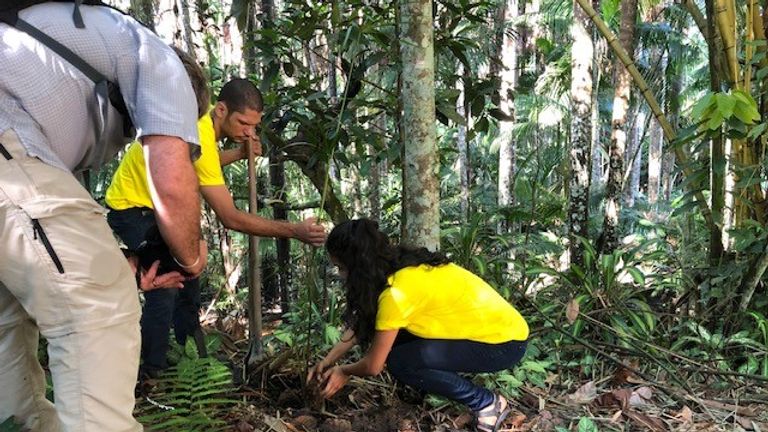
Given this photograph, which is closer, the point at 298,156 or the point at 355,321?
the point at 355,321

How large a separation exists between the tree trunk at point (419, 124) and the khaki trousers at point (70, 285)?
1688mm

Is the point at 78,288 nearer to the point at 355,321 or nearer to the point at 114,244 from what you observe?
the point at 114,244

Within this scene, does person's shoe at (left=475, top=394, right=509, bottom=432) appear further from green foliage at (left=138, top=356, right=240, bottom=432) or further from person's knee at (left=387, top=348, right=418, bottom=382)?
green foliage at (left=138, top=356, right=240, bottom=432)

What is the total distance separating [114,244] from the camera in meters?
1.75

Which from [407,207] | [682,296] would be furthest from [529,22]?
[407,207]

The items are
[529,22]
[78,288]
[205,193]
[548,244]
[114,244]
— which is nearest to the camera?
[78,288]

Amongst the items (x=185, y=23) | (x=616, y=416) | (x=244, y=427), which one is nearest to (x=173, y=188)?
(x=244, y=427)

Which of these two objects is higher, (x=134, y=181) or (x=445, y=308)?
(x=134, y=181)

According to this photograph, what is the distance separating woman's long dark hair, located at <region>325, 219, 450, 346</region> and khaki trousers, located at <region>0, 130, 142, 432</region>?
1.07 meters

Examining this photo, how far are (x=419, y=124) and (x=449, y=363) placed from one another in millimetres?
1197

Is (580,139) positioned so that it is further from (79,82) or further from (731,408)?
(79,82)

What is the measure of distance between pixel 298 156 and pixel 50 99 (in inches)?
99.3

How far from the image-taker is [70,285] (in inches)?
63.0

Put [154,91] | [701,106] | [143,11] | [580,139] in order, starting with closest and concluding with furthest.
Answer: [154,91], [701,106], [143,11], [580,139]
